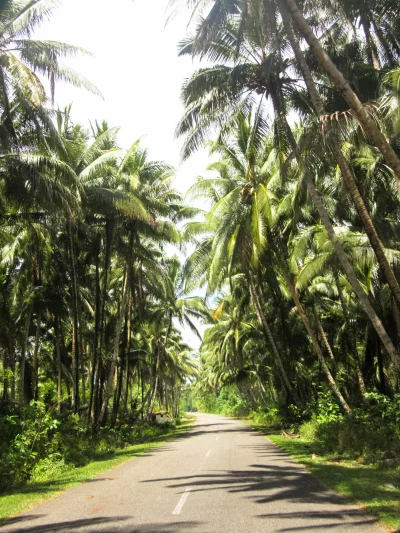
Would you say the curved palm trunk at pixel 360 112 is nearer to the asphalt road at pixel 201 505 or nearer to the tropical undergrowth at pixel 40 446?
the asphalt road at pixel 201 505

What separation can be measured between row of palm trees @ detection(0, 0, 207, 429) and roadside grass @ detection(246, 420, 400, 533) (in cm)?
744

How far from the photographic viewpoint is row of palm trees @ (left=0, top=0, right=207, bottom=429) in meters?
12.1

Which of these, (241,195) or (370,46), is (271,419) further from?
(370,46)

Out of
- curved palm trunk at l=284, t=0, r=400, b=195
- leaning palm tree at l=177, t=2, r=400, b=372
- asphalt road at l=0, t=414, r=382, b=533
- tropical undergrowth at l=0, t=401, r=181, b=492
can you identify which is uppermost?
leaning palm tree at l=177, t=2, r=400, b=372

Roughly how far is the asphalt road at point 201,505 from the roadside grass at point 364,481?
0.76 feet

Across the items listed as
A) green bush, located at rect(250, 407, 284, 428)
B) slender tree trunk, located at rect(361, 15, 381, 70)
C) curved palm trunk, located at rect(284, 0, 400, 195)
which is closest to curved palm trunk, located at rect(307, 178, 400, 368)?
curved palm trunk, located at rect(284, 0, 400, 195)

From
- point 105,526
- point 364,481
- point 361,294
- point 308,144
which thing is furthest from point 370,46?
point 105,526

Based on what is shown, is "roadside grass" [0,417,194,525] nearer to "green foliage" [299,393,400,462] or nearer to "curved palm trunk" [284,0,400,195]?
"green foliage" [299,393,400,462]

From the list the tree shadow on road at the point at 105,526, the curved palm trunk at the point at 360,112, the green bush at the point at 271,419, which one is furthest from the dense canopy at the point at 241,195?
the tree shadow on road at the point at 105,526

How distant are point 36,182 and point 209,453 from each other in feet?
32.4

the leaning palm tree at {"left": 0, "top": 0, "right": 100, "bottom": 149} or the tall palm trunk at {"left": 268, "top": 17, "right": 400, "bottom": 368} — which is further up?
the leaning palm tree at {"left": 0, "top": 0, "right": 100, "bottom": 149}

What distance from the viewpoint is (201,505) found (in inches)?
272

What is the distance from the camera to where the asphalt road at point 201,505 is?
566 cm

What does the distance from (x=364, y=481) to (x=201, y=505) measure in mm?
3044
